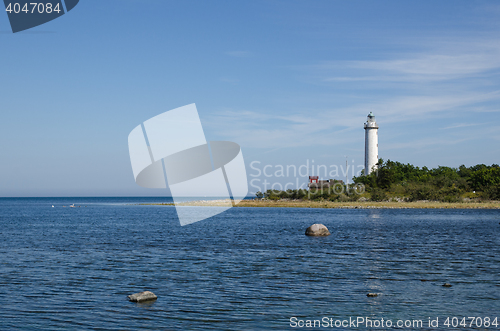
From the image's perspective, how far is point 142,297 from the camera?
67.7ft

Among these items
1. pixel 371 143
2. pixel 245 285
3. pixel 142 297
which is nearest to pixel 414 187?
pixel 371 143

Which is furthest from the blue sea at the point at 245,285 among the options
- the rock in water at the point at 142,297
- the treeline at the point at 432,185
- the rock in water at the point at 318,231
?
the treeline at the point at 432,185

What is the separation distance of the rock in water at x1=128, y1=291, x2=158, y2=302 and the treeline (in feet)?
441

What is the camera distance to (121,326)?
16.9 metres

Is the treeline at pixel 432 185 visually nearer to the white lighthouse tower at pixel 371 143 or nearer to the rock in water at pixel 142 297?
the white lighthouse tower at pixel 371 143

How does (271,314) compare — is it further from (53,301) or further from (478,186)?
(478,186)

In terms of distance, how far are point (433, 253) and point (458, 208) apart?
320 feet

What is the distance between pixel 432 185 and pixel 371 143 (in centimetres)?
2478

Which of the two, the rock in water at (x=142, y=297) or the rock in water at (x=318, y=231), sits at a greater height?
the rock in water at (x=142, y=297)

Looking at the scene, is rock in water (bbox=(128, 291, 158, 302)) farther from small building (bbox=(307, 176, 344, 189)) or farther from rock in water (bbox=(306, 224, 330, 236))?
small building (bbox=(307, 176, 344, 189))

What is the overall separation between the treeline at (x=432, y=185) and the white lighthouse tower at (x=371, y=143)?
2.42 metres

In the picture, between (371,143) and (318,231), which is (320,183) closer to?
(371,143)

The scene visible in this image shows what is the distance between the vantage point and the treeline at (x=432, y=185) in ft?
461

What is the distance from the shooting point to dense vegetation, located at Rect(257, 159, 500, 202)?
14162 cm
